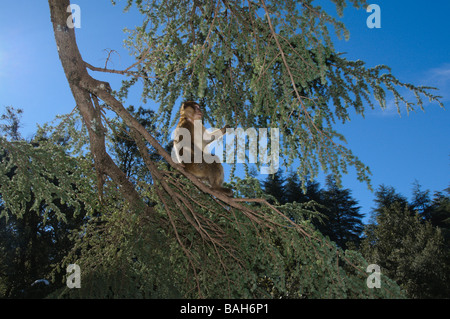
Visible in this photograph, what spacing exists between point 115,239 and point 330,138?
3.22m

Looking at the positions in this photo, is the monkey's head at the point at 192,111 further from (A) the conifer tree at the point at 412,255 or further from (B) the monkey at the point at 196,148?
(A) the conifer tree at the point at 412,255

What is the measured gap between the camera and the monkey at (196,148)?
4137 millimetres

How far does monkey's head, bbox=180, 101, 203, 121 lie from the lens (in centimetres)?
443

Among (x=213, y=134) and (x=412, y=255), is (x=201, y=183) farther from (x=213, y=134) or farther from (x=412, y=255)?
(x=412, y=255)

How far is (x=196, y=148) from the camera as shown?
428 centimetres

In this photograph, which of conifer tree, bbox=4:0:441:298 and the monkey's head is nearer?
conifer tree, bbox=4:0:441:298

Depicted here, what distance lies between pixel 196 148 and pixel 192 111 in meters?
0.55

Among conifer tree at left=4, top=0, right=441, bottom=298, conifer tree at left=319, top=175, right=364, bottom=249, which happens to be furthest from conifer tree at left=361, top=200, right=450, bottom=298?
conifer tree at left=4, top=0, right=441, bottom=298

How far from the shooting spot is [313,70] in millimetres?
3402

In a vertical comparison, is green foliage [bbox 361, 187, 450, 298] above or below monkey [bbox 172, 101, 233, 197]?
below

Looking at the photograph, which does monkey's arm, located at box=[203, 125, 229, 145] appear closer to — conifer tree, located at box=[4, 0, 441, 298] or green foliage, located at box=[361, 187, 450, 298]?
conifer tree, located at box=[4, 0, 441, 298]

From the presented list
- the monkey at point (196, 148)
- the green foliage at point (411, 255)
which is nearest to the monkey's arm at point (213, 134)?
the monkey at point (196, 148)

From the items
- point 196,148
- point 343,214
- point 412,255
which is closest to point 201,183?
point 196,148
